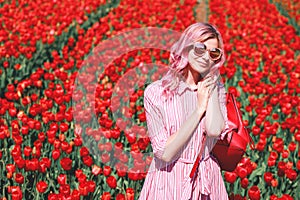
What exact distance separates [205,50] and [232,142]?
0.51m

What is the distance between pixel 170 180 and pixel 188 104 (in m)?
0.39

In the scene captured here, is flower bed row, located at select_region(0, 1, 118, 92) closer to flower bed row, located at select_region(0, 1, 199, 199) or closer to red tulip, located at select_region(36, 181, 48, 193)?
flower bed row, located at select_region(0, 1, 199, 199)

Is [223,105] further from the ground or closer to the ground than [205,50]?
closer to the ground

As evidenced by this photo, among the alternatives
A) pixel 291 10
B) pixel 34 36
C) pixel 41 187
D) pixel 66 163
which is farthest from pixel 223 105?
pixel 291 10

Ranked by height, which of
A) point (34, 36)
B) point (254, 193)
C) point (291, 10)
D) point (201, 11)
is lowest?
point (254, 193)

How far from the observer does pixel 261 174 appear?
4340mm

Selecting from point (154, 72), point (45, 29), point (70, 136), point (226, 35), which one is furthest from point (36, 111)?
point (226, 35)

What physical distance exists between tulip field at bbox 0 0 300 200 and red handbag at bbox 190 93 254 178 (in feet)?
2.93

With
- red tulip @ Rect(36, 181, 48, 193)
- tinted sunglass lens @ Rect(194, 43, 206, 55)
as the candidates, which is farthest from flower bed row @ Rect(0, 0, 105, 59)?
tinted sunglass lens @ Rect(194, 43, 206, 55)

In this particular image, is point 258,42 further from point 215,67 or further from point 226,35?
point 215,67

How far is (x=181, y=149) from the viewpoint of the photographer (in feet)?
8.43

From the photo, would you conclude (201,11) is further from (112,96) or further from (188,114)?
(188,114)

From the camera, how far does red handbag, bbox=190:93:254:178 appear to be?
2.70 meters

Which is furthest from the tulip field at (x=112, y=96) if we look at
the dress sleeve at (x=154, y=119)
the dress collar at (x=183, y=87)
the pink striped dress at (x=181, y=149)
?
the dress collar at (x=183, y=87)
